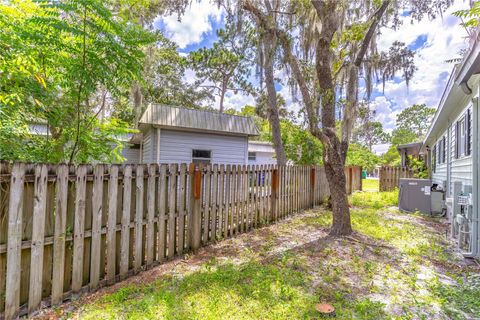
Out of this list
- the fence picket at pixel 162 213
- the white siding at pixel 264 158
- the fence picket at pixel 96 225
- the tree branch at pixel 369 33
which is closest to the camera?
the fence picket at pixel 96 225

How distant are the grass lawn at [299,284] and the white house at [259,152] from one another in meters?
16.3

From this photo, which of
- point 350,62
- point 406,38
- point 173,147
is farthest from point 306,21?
point 173,147

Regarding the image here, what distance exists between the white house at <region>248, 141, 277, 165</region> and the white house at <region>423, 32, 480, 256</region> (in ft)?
47.2

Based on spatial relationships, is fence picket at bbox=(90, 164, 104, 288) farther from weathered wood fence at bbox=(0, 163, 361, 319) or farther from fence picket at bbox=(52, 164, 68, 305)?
fence picket at bbox=(52, 164, 68, 305)

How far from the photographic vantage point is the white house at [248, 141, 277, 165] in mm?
21156

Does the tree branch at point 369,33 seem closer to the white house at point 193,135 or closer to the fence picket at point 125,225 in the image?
the white house at point 193,135

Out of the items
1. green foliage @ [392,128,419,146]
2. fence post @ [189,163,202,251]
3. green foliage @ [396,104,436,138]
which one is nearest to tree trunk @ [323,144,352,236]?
fence post @ [189,163,202,251]

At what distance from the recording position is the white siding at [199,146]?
8953mm

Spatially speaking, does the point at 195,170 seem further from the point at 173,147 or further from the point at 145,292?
the point at 173,147

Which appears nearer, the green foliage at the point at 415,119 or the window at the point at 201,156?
the window at the point at 201,156

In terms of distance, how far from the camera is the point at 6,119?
271 centimetres

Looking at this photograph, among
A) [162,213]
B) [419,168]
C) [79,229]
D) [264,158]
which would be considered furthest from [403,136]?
[79,229]

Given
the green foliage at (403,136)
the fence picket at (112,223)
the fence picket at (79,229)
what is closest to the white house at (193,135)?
the fence picket at (112,223)

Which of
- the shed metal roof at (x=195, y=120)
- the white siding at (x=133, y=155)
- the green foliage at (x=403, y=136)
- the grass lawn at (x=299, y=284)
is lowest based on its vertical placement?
the grass lawn at (x=299, y=284)
